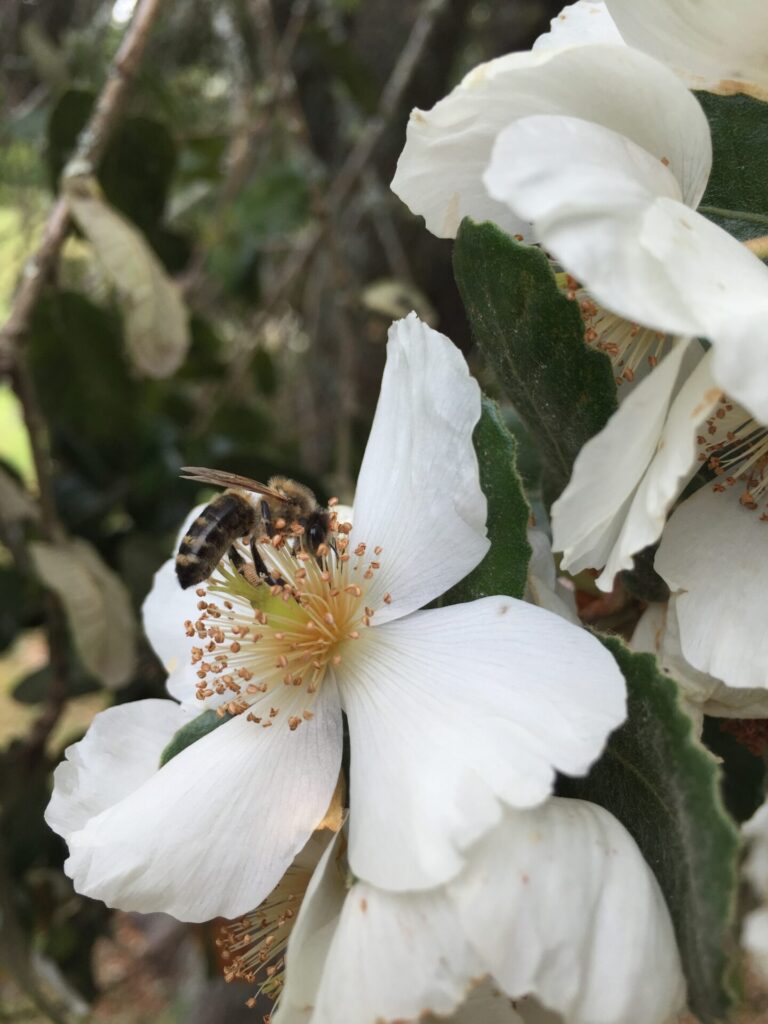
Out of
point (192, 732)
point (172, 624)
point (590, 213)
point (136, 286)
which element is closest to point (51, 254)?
point (136, 286)

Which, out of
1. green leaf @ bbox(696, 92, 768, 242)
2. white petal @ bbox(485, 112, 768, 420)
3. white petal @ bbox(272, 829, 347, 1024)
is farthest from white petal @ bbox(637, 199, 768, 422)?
white petal @ bbox(272, 829, 347, 1024)

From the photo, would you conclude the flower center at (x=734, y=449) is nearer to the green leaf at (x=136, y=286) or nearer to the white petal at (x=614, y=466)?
the white petal at (x=614, y=466)

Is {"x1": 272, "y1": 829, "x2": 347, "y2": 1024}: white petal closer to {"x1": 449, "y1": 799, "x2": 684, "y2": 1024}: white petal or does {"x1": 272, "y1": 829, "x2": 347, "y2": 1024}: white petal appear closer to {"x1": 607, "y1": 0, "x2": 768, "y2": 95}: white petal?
{"x1": 449, "y1": 799, "x2": 684, "y2": 1024}: white petal

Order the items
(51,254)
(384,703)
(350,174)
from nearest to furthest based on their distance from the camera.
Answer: (384,703), (51,254), (350,174)

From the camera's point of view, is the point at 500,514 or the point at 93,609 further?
the point at 93,609

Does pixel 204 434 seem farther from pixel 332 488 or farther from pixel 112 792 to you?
pixel 112 792

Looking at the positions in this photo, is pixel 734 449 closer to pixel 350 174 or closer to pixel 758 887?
pixel 758 887

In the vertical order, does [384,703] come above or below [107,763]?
above
